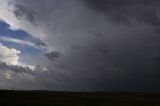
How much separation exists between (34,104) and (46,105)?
395cm

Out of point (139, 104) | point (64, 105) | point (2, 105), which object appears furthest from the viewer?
point (139, 104)

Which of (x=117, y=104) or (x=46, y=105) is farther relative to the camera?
(x=117, y=104)

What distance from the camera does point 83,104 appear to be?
284ft

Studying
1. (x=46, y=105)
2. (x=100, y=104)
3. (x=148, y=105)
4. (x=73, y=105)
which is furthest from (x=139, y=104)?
(x=46, y=105)

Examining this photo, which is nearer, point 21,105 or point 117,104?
point 21,105

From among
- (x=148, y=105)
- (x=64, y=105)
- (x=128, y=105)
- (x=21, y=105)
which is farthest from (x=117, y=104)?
(x=21, y=105)

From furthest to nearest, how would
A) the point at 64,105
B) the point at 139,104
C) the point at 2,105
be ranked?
the point at 139,104, the point at 64,105, the point at 2,105

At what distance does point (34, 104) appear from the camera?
3263 inches

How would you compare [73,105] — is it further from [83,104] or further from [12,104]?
[12,104]

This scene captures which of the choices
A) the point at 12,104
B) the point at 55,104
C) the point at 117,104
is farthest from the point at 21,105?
the point at 117,104

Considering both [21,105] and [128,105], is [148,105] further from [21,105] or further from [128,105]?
[21,105]

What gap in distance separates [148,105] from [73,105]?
889 inches

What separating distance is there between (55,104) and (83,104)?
8.37m

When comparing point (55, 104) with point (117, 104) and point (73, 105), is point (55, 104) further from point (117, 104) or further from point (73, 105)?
point (117, 104)
